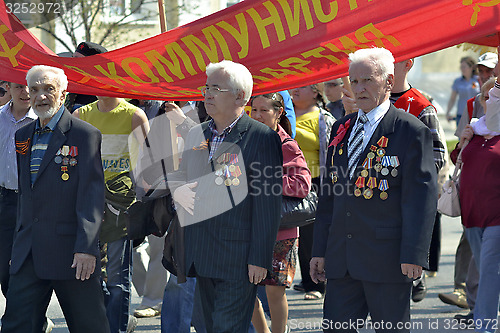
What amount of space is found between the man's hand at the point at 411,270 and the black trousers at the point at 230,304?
0.88 metres

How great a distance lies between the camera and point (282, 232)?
6.36 m

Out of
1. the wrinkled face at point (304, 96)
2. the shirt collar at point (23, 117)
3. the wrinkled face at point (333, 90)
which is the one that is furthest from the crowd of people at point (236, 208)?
the wrinkled face at point (333, 90)

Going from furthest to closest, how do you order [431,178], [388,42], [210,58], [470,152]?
[470,152]
[210,58]
[388,42]
[431,178]

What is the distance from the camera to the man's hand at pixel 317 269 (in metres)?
5.30

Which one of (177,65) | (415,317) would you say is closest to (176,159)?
(177,65)

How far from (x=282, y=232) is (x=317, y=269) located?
105 cm

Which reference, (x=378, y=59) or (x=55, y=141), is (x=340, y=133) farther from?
(x=55, y=141)

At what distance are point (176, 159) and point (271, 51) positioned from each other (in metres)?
0.97

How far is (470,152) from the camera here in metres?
6.86

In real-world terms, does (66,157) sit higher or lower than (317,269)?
higher

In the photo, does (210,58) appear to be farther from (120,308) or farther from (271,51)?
(120,308)

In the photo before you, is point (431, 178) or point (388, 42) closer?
point (431, 178)

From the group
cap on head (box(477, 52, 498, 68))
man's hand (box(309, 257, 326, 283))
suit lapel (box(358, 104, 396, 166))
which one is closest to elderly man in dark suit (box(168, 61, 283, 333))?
man's hand (box(309, 257, 326, 283))

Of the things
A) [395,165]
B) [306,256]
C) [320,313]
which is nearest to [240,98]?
[395,165]
